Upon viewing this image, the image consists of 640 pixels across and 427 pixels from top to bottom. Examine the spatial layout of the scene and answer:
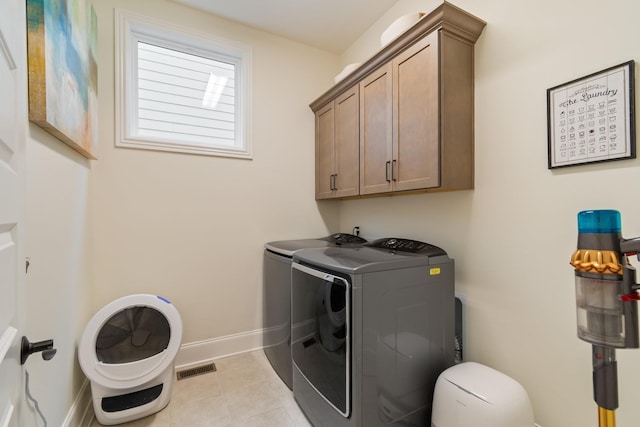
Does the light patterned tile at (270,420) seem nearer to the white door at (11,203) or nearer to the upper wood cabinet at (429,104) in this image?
the white door at (11,203)

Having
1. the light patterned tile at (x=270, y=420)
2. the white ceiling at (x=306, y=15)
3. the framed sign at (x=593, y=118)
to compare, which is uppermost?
the white ceiling at (x=306, y=15)

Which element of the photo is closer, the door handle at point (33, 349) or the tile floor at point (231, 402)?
the door handle at point (33, 349)

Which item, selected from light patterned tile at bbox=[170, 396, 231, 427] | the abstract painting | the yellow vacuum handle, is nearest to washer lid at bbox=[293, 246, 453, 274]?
the yellow vacuum handle

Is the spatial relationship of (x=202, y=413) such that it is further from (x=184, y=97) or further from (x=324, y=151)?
(x=184, y=97)

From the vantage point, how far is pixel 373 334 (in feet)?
4.39

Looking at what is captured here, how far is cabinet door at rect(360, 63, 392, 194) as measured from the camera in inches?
73.7

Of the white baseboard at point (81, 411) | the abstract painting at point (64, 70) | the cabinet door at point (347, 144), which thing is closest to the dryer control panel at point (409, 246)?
the cabinet door at point (347, 144)

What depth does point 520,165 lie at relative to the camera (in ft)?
4.82

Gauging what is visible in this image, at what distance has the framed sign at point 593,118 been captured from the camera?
1103mm

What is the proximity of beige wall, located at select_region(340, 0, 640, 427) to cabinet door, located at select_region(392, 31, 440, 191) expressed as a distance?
1.04 feet

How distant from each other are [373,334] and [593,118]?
1.35m

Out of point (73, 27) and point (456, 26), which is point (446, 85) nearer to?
point (456, 26)

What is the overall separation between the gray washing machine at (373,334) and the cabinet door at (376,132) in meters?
0.56

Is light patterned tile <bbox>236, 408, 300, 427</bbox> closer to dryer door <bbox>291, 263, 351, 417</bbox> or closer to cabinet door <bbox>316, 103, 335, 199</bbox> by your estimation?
dryer door <bbox>291, 263, 351, 417</bbox>
